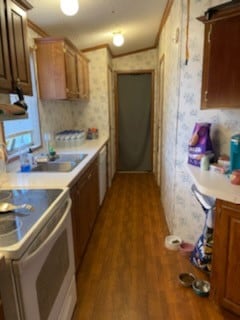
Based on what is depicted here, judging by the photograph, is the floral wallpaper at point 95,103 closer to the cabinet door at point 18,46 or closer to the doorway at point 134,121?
the doorway at point 134,121

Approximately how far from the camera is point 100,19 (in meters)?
2.75

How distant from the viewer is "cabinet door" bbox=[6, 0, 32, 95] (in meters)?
1.57

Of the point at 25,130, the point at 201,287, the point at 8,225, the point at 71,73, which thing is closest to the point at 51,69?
the point at 71,73

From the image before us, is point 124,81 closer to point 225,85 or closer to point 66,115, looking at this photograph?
point 66,115

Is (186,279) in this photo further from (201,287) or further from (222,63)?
(222,63)

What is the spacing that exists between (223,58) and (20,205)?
1619 mm

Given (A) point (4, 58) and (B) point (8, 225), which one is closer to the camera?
(B) point (8, 225)

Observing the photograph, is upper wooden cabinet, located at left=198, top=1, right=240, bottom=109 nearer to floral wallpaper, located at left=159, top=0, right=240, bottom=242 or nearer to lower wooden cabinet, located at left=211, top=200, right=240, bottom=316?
floral wallpaper, located at left=159, top=0, right=240, bottom=242

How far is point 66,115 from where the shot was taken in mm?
3975

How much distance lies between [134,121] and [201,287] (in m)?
3.71

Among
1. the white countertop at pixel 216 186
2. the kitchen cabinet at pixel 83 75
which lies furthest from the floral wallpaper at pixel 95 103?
the white countertop at pixel 216 186

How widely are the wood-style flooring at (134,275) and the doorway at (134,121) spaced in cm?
200

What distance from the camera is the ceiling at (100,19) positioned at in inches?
91.6

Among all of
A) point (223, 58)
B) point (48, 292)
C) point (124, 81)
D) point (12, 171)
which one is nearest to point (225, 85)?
point (223, 58)
